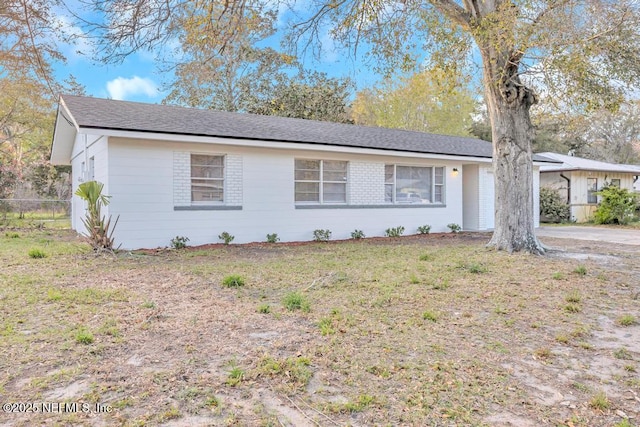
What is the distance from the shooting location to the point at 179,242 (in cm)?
1038

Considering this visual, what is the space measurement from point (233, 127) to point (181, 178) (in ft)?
7.54

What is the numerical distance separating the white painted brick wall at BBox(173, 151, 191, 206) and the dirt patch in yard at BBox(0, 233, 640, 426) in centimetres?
328

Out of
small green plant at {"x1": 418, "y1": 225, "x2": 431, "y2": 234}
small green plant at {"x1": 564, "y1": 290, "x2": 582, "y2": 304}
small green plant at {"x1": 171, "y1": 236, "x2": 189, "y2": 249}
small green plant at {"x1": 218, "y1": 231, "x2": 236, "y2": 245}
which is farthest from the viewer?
small green plant at {"x1": 418, "y1": 225, "x2": 431, "y2": 234}

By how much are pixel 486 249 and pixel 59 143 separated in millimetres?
15820

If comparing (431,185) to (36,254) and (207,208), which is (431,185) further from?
(36,254)

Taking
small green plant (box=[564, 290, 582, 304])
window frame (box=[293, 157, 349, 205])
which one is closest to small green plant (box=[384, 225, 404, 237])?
window frame (box=[293, 157, 349, 205])

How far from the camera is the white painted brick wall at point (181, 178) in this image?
34.2ft

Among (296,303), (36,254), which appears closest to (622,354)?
(296,303)

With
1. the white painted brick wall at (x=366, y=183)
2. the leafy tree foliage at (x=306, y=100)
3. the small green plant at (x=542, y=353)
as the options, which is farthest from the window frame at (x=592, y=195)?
the small green plant at (x=542, y=353)

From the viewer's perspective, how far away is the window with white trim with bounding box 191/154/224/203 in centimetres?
1085

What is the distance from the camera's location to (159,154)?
1023 centimetres

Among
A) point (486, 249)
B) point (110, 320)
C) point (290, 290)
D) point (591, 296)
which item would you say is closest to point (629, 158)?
point (486, 249)

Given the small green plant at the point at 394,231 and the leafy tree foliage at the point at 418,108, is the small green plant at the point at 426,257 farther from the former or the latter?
the leafy tree foliage at the point at 418,108

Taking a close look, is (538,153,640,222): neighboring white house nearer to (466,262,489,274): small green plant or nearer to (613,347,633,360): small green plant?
(466,262,489,274): small green plant
